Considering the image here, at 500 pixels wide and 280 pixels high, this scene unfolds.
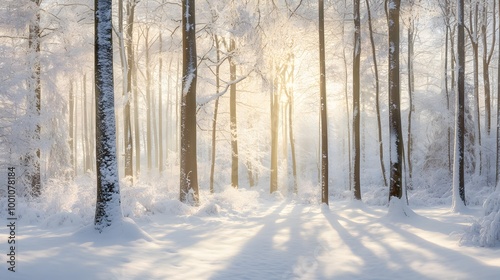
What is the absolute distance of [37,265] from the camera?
4.49m

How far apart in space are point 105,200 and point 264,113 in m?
16.2

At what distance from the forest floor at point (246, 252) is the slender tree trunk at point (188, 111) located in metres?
1.83

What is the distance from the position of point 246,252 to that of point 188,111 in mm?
6064

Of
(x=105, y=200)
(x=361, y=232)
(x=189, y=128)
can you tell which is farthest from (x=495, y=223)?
(x=189, y=128)

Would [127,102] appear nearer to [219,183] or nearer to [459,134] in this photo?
[219,183]

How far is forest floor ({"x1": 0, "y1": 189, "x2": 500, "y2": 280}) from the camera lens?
4902mm

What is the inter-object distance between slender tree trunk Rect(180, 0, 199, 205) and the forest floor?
183cm

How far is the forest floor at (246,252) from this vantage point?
193 inches

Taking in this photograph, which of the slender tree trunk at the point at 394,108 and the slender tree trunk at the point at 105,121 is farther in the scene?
the slender tree trunk at the point at 394,108

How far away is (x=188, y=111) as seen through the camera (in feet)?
38.0

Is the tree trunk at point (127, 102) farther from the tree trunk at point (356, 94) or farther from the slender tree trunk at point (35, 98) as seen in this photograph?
the tree trunk at point (356, 94)

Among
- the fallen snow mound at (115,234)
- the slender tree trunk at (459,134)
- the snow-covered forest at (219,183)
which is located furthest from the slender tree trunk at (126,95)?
the slender tree trunk at (459,134)

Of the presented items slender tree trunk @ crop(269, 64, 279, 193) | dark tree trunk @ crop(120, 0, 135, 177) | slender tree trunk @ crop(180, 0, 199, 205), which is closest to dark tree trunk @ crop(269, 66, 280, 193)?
slender tree trunk @ crop(269, 64, 279, 193)

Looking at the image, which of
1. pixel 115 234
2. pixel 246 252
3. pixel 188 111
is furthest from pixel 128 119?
pixel 246 252
